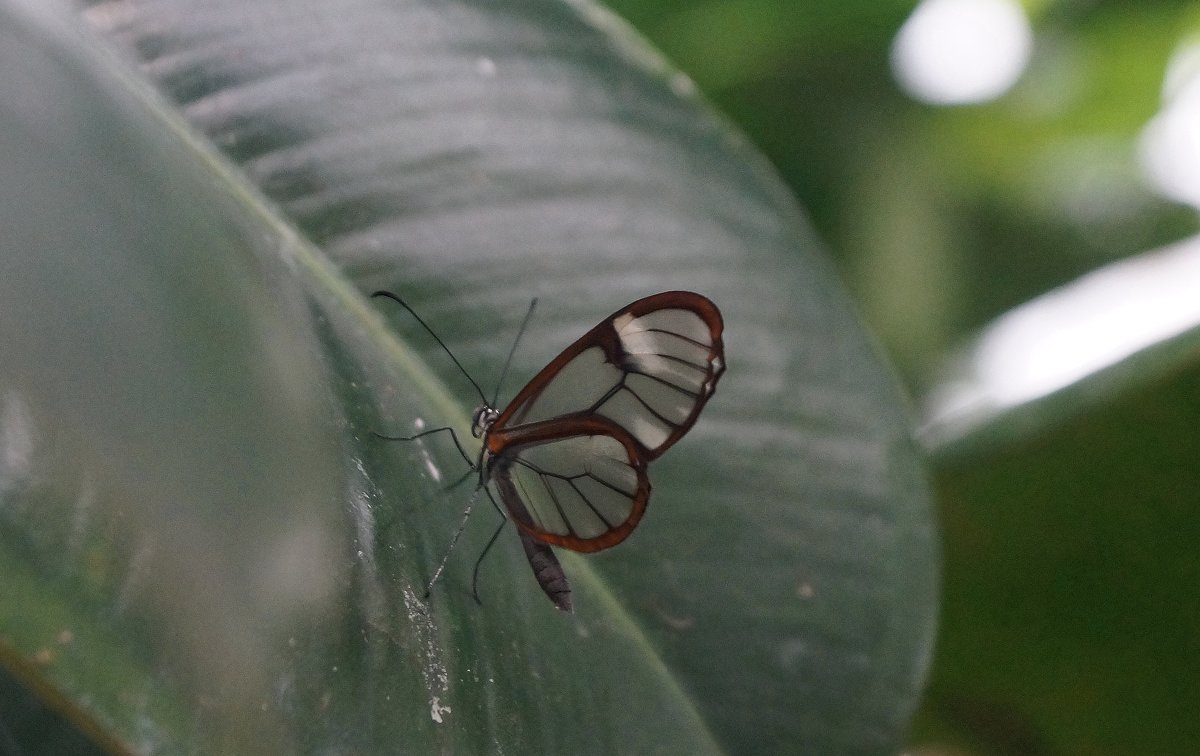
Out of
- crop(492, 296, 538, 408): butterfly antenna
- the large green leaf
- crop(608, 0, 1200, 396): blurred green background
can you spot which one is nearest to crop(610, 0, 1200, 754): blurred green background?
crop(608, 0, 1200, 396): blurred green background

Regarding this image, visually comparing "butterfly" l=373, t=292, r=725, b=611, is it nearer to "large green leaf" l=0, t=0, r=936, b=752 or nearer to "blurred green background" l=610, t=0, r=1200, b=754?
"large green leaf" l=0, t=0, r=936, b=752

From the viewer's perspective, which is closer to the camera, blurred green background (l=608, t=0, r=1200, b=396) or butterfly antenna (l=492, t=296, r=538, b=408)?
butterfly antenna (l=492, t=296, r=538, b=408)

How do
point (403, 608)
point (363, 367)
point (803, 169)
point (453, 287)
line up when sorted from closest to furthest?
Result: point (403, 608)
point (363, 367)
point (453, 287)
point (803, 169)

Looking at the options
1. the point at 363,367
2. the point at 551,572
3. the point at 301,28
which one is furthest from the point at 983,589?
the point at 301,28

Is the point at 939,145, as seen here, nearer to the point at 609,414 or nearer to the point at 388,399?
the point at 609,414

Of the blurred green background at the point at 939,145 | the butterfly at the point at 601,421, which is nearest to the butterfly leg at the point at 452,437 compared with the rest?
the butterfly at the point at 601,421

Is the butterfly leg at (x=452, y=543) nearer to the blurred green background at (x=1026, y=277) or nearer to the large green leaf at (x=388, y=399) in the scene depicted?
the large green leaf at (x=388, y=399)

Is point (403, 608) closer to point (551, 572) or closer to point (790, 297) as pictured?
point (551, 572)
